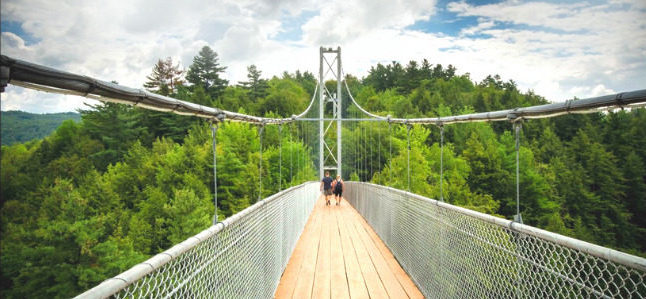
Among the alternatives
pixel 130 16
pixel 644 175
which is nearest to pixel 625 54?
pixel 644 175

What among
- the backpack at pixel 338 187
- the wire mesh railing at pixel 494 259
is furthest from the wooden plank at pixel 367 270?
the backpack at pixel 338 187

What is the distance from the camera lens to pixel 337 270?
14.9 ft

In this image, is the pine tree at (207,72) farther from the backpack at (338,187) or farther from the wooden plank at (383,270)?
the wooden plank at (383,270)

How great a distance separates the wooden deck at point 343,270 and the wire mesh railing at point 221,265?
30cm

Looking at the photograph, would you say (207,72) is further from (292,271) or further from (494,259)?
(494,259)

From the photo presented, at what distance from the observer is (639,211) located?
34.9 m

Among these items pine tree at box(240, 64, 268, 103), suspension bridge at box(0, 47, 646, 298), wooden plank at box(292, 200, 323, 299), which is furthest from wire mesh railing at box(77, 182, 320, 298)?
pine tree at box(240, 64, 268, 103)

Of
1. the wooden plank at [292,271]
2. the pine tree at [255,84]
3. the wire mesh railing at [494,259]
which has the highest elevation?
the pine tree at [255,84]

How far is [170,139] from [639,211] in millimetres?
41120

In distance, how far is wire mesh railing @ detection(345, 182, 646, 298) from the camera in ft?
4.75

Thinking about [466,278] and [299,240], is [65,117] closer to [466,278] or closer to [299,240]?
[299,240]

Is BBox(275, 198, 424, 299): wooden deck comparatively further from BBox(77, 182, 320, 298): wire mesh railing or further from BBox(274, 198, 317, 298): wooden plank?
BBox(77, 182, 320, 298): wire mesh railing

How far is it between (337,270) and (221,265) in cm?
255

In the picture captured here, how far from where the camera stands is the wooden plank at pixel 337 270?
379 centimetres
